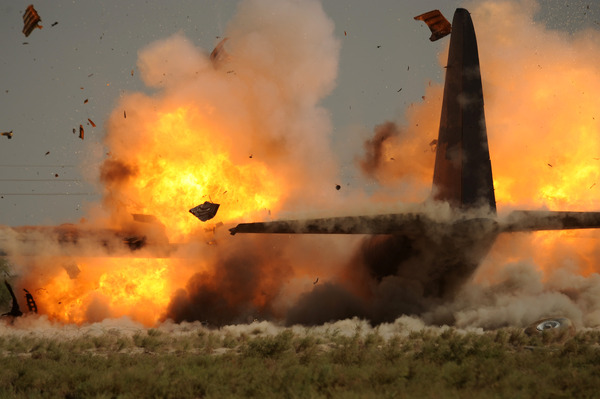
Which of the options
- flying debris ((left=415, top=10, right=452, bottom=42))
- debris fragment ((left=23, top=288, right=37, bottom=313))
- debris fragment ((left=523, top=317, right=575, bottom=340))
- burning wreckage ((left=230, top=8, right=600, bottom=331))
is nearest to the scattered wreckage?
debris fragment ((left=523, top=317, right=575, bottom=340))

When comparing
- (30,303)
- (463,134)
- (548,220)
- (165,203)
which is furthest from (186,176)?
(548,220)

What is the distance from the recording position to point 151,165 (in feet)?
115

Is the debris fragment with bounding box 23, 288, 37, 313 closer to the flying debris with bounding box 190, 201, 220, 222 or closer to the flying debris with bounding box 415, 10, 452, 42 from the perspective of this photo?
the flying debris with bounding box 190, 201, 220, 222

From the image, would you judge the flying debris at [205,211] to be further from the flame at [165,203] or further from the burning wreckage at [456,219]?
the burning wreckage at [456,219]

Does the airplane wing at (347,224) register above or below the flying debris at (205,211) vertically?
below

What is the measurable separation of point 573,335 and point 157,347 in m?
12.7

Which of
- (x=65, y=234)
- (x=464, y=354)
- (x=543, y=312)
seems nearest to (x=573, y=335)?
(x=543, y=312)

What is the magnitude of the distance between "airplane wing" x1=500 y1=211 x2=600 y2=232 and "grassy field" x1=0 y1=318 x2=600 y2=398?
3741 millimetres

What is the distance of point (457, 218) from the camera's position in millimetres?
26969

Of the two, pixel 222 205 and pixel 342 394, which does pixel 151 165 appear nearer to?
pixel 222 205

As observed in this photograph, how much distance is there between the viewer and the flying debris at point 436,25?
31125 mm

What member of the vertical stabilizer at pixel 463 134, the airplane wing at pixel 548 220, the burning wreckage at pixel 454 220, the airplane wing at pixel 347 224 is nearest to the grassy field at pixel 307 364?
the burning wreckage at pixel 454 220

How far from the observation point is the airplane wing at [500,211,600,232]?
1057 inches

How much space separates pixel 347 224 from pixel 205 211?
363 inches
